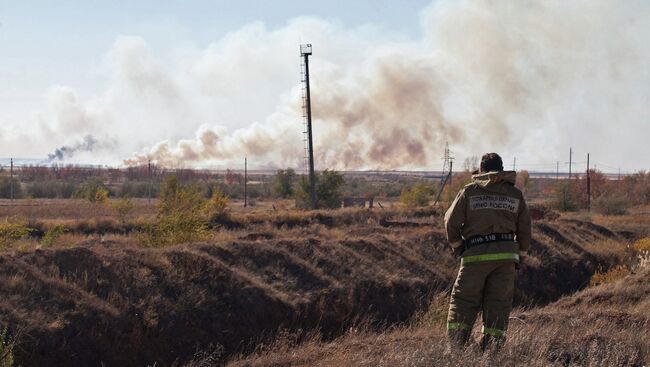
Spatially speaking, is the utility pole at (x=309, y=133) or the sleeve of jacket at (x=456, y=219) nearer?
the sleeve of jacket at (x=456, y=219)

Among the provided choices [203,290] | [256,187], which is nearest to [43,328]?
[203,290]

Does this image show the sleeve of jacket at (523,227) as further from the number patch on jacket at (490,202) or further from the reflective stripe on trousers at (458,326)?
the reflective stripe on trousers at (458,326)

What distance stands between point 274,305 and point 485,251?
1055 centimetres

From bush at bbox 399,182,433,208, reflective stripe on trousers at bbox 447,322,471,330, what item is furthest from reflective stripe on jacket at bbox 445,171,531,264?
bush at bbox 399,182,433,208

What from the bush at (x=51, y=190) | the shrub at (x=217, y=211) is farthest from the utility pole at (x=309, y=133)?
the bush at (x=51, y=190)

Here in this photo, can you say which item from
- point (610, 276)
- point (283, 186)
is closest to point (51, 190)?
point (283, 186)

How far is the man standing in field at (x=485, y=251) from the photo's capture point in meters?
7.42

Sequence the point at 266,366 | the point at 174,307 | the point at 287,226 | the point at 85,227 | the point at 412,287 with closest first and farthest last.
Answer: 1. the point at 266,366
2. the point at 174,307
3. the point at 412,287
4. the point at 85,227
5. the point at 287,226

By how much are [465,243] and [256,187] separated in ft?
282

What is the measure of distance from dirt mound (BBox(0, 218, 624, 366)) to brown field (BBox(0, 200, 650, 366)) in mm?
33

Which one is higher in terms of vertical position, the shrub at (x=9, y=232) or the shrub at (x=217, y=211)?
the shrub at (x=9, y=232)

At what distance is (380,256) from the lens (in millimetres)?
22922

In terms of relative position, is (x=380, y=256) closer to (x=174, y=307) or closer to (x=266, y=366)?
(x=174, y=307)

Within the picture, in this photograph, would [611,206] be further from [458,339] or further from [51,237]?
[458,339]
